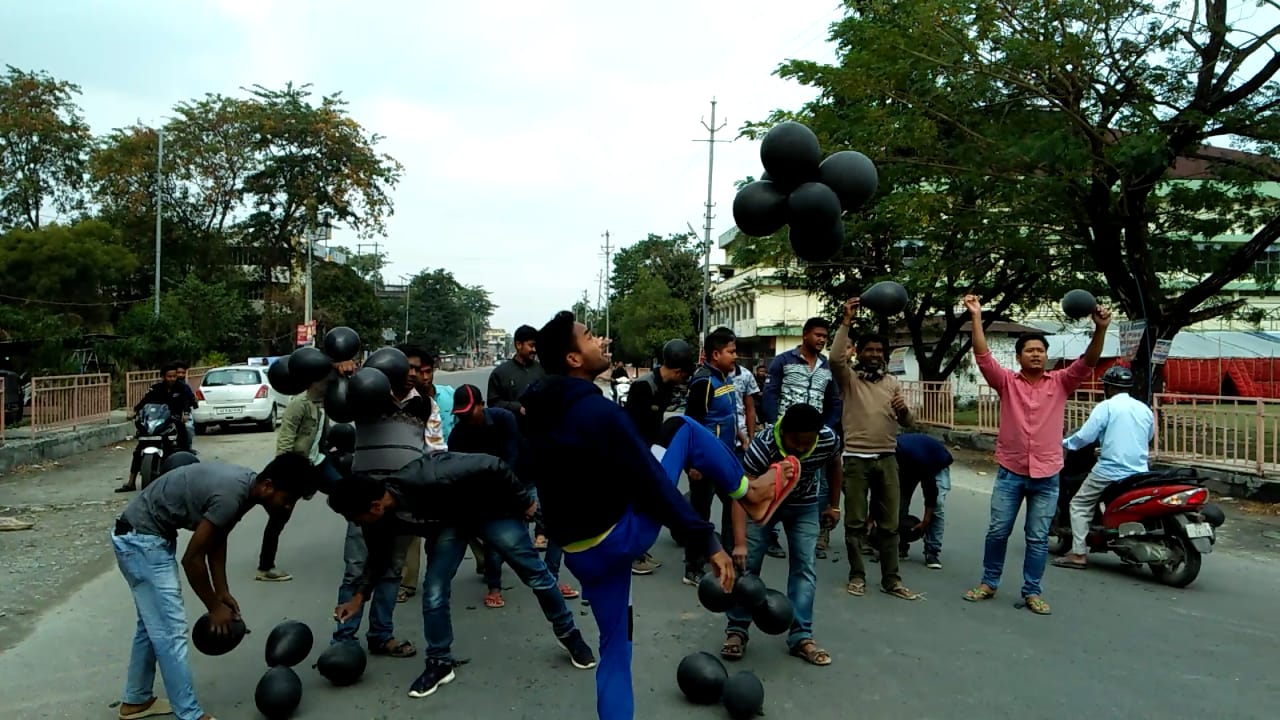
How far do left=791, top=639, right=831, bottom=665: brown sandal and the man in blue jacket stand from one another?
73.2 inches

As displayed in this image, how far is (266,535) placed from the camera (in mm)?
6965

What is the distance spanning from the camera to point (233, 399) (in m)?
19.0

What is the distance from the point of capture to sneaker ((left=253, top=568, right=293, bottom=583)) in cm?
684

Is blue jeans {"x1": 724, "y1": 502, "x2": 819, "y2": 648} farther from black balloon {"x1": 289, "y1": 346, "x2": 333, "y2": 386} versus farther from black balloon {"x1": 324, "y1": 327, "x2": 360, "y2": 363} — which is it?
black balloon {"x1": 324, "y1": 327, "x2": 360, "y2": 363}

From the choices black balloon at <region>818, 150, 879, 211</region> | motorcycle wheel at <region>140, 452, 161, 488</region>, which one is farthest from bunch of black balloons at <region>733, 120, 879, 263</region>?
motorcycle wheel at <region>140, 452, 161, 488</region>

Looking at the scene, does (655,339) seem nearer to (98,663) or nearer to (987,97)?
(987,97)

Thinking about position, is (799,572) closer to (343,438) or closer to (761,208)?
(761,208)

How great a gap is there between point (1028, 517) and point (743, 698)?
9.49ft

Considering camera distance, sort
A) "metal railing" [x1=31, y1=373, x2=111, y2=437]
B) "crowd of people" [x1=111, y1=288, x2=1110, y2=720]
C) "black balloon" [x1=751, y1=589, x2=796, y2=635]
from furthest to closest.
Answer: "metal railing" [x1=31, y1=373, x2=111, y2=437] < "black balloon" [x1=751, y1=589, x2=796, y2=635] < "crowd of people" [x1=111, y1=288, x2=1110, y2=720]

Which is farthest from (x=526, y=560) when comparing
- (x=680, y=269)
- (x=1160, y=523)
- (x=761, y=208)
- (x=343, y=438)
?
(x=680, y=269)

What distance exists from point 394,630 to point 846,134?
1319cm

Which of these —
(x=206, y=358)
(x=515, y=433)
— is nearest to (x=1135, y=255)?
(x=515, y=433)

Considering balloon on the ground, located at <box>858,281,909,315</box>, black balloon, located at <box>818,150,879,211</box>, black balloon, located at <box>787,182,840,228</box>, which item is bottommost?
balloon on the ground, located at <box>858,281,909,315</box>

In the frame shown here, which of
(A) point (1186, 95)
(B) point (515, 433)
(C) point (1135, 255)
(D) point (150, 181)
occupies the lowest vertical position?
(B) point (515, 433)
